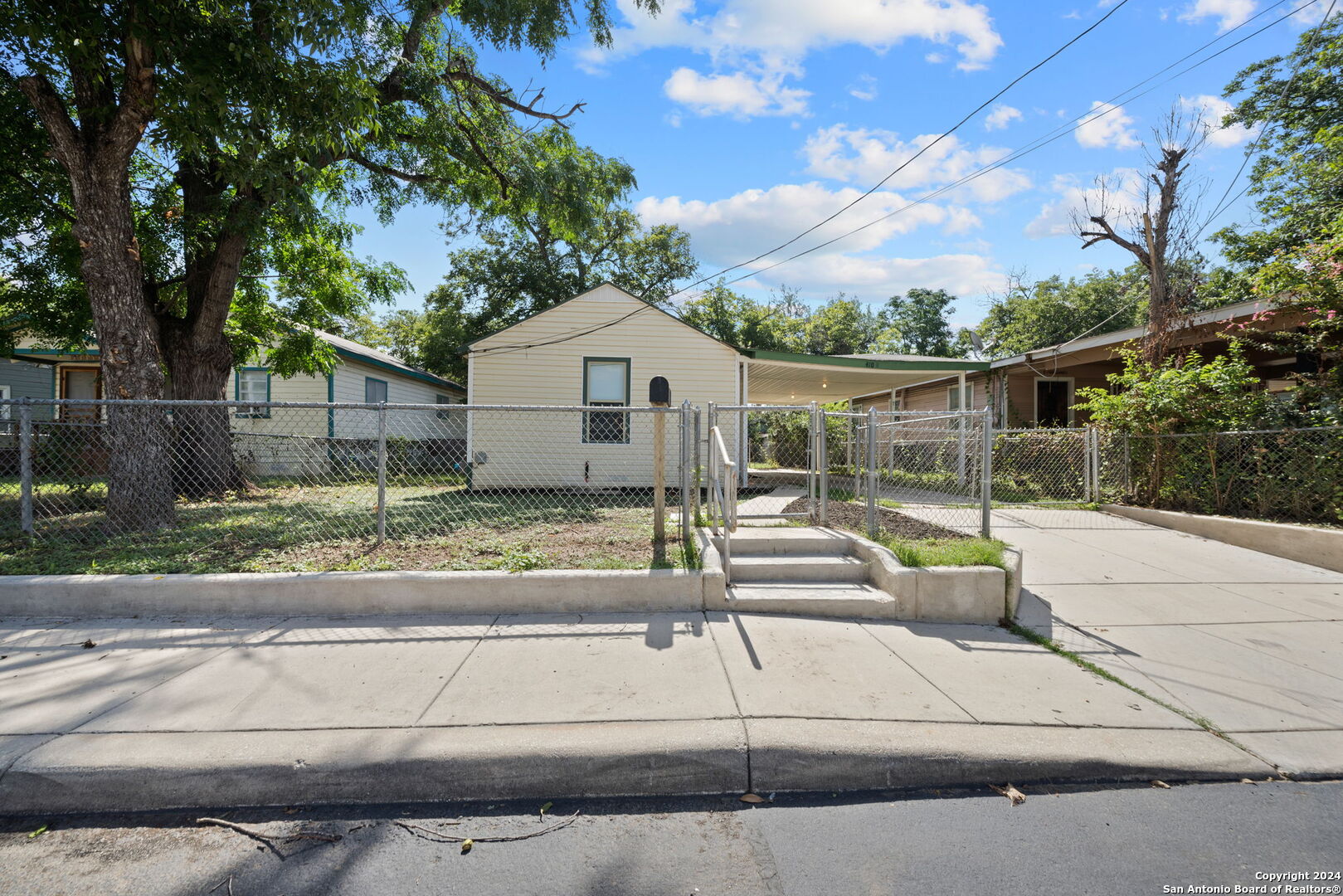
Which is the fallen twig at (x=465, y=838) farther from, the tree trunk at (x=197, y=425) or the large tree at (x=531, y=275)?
the large tree at (x=531, y=275)

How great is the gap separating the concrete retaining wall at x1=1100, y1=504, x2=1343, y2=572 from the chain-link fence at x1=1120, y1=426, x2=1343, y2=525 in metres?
0.28

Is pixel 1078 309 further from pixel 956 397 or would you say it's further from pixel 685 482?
pixel 685 482

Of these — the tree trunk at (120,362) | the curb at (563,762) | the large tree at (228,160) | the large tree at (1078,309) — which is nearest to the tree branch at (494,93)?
the large tree at (228,160)

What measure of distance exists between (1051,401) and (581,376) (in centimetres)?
1212

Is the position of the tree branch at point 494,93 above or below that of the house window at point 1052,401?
above

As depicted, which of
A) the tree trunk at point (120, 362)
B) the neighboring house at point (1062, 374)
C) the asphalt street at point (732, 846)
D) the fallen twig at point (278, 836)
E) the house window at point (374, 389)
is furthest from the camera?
the house window at point (374, 389)

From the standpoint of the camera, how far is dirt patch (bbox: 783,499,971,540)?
6.65 metres

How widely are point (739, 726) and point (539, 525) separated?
4679 mm

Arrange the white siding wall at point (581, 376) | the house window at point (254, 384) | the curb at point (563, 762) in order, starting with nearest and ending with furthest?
1. the curb at point (563, 762)
2. the white siding wall at point (581, 376)
3. the house window at point (254, 384)

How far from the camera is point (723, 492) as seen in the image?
224 inches

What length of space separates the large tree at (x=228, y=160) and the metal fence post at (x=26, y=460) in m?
0.63

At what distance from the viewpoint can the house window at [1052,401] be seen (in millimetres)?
15797

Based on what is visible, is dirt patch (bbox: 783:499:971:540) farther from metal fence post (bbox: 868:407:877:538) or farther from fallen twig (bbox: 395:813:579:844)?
fallen twig (bbox: 395:813:579:844)

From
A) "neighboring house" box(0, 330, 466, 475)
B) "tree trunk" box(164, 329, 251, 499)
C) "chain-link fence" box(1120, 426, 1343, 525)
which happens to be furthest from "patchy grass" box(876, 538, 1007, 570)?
"neighboring house" box(0, 330, 466, 475)
